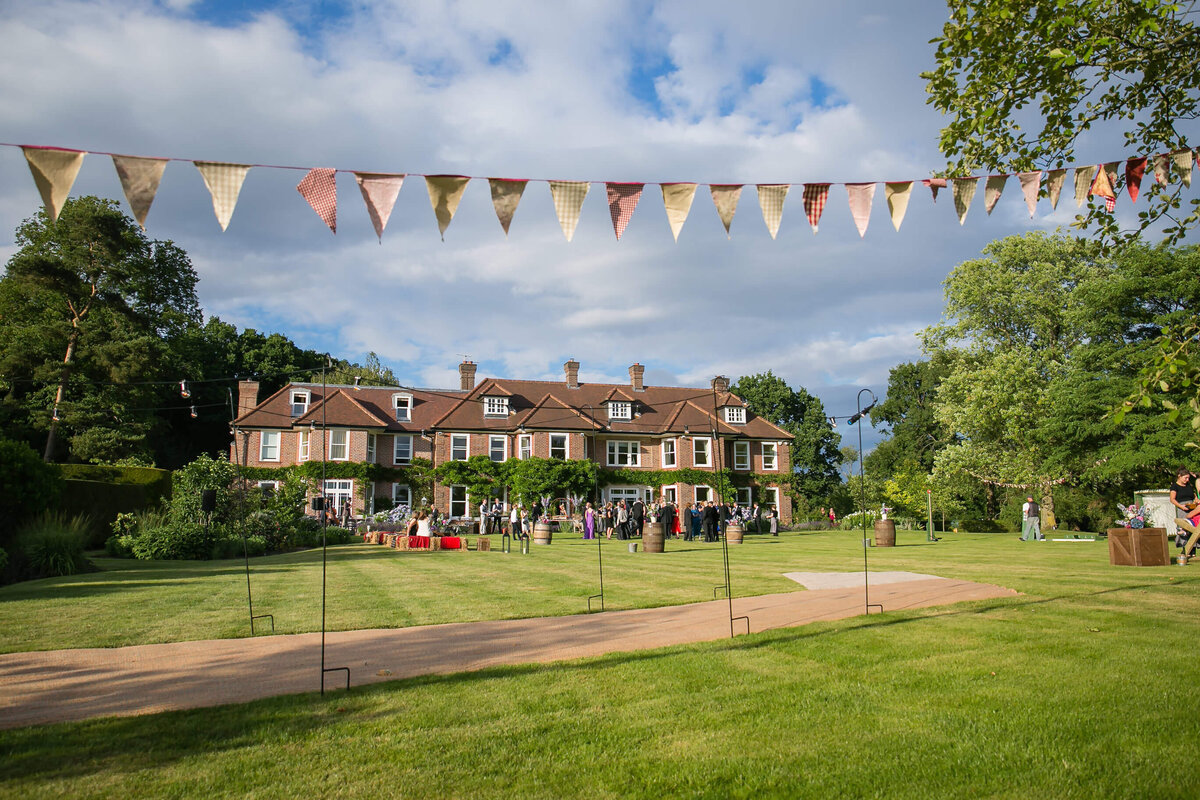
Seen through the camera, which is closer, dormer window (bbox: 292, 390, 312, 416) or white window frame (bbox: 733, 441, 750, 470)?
dormer window (bbox: 292, 390, 312, 416)

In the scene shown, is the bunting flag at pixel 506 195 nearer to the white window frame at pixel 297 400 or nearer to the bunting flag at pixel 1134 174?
the bunting flag at pixel 1134 174

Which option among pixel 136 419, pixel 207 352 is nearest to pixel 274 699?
pixel 136 419

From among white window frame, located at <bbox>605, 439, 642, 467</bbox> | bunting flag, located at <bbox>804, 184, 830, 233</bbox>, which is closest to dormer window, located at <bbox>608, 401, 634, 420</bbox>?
white window frame, located at <bbox>605, 439, 642, 467</bbox>

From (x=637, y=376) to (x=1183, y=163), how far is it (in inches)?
1527

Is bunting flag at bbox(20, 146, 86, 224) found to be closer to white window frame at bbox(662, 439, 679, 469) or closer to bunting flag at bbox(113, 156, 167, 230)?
bunting flag at bbox(113, 156, 167, 230)

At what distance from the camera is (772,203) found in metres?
9.19

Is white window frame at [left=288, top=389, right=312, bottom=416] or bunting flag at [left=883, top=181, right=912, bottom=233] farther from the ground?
white window frame at [left=288, top=389, right=312, bottom=416]

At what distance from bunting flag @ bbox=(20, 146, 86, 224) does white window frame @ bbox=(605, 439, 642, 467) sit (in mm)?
36447

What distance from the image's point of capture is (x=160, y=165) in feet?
24.2

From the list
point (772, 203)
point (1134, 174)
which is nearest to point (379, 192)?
point (772, 203)

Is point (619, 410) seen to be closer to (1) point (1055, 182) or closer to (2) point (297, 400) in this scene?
(2) point (297, 400)

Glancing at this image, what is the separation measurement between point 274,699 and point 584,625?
12.5ft

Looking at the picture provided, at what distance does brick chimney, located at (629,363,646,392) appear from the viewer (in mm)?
46750

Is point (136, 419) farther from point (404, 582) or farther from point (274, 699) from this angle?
point (274, 699)
